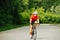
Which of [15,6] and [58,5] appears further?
[58,5]

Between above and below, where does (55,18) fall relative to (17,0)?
below

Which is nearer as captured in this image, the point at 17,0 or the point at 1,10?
the point at 1,10

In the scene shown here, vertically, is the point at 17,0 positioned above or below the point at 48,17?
above

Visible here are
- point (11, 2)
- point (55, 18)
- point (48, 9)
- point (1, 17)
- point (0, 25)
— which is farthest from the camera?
point (48, 9)

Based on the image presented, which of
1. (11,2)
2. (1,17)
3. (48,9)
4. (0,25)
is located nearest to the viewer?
(0,25)

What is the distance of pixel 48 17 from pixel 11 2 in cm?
1950

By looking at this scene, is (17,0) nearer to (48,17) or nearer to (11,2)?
(11,2)

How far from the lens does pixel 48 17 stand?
196 feet

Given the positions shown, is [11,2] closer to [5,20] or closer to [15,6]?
[15,6]

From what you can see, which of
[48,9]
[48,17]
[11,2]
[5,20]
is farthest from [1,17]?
[48,9]

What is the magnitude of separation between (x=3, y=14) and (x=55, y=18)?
75.0ft

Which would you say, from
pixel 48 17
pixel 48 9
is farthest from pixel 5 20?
pixel 48 9

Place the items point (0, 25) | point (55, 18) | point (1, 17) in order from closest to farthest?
point (0, 25)
point (1, 17)
point (55, 18)

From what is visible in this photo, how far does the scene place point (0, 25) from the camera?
1316 inches
